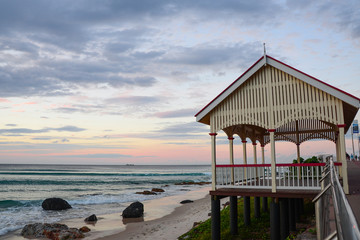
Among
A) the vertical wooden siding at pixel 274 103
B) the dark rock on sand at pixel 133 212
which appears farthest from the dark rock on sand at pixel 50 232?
the vertical wooden siding at pixel 274 103

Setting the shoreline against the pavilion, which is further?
the shoreline

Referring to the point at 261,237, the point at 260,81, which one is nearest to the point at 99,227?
the point at 261,237

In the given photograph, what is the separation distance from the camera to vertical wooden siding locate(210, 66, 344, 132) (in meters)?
12.6

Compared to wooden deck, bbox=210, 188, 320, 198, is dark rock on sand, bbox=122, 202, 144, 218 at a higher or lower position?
lower

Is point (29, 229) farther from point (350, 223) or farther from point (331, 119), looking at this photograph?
point (350, 223)

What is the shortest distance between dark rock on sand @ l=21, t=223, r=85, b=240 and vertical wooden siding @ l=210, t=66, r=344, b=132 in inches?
476

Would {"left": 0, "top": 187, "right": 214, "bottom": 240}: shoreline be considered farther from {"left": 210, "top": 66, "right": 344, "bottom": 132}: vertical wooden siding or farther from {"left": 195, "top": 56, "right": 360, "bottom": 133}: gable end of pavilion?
{"left": 195, "top": 56, "right": 360, "bottom": 133}: gable end of pavilion

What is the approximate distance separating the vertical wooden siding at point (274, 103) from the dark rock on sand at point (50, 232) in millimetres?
12091

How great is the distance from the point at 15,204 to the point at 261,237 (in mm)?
34003

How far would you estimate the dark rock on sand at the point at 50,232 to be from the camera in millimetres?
19547

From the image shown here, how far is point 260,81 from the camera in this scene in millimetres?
13734

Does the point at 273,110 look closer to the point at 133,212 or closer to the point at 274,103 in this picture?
the point at 274,103

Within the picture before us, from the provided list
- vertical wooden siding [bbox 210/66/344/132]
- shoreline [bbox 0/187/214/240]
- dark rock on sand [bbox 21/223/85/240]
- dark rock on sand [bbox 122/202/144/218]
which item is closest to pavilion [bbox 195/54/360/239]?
vertical wooden siding [bbox 210/66/344/132]

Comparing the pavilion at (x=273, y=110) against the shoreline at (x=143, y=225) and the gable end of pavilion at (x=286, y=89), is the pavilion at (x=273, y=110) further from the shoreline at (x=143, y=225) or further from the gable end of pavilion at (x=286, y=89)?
the shoreline at (x=143, y=225)
